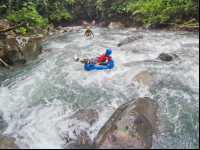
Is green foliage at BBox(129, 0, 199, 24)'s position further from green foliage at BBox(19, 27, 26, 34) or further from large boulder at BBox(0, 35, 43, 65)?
large boulder at BBox(0, 35, 43, 65)

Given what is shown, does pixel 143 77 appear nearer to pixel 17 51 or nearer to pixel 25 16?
pixel 17 51

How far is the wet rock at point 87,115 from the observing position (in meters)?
3.35

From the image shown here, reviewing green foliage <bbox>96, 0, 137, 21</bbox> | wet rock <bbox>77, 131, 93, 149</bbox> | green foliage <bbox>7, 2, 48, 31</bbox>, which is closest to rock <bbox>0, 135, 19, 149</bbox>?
wet rock <bbox>77, 131, 93, 149</bbox>

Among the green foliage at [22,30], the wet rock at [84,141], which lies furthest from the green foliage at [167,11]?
the wet rock at [84,141]

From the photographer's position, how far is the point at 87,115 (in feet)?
11.3

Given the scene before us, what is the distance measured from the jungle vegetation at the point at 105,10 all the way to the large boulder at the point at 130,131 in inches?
396

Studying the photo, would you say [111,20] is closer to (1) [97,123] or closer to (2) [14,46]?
(2) [14,46]

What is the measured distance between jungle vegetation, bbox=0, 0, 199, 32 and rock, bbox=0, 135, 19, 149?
9666 mm

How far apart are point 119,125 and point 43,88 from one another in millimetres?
3202

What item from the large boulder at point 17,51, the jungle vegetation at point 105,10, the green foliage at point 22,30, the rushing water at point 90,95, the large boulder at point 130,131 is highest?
the jungle vegetation at point 105,10

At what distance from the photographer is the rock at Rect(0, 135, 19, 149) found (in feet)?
8.62

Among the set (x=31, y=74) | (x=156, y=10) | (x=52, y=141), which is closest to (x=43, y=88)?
(x=31, y=74)

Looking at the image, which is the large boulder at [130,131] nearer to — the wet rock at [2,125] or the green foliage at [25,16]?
the wet rock at [2,125]

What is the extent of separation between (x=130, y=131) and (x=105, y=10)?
58.2 ft
